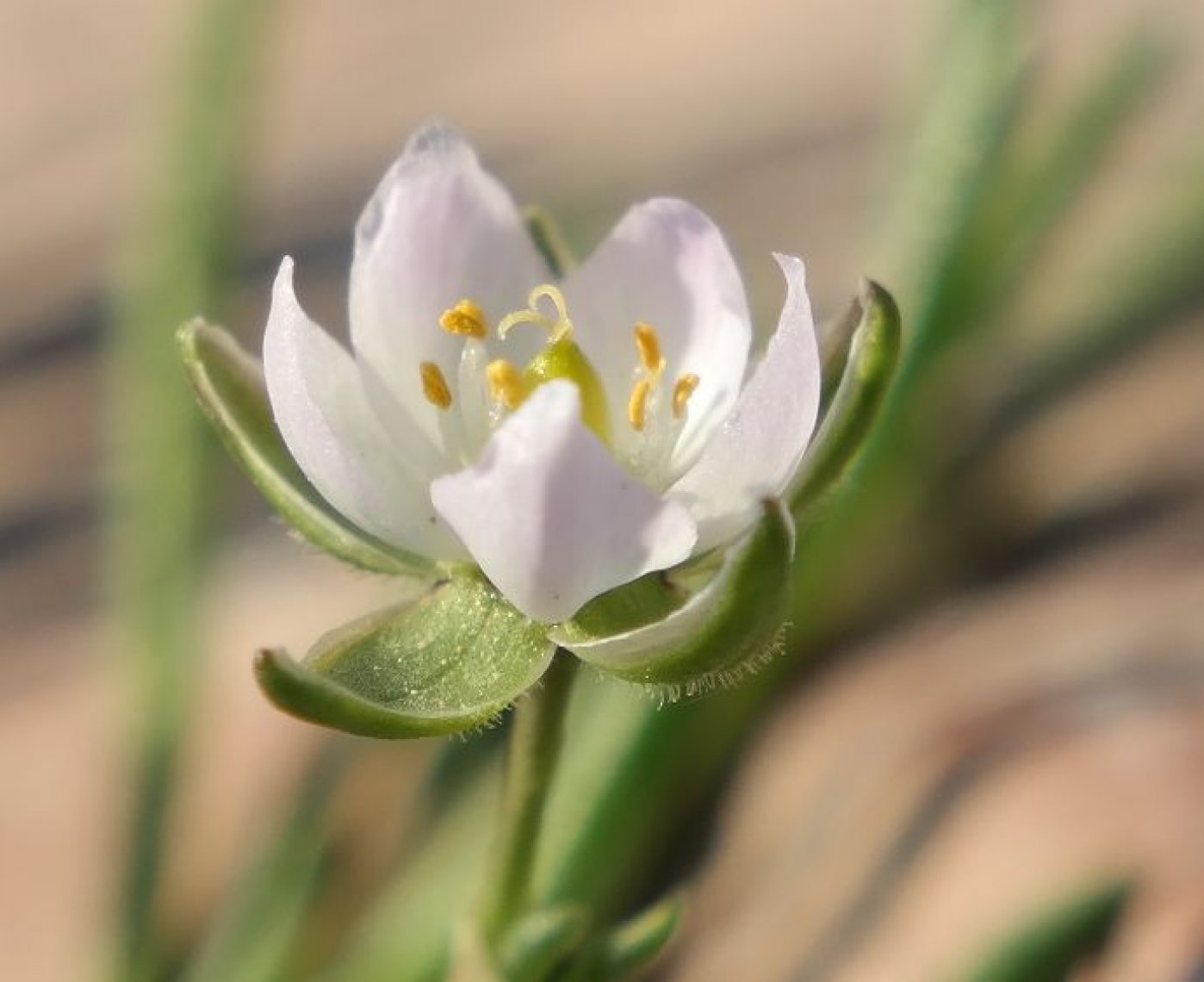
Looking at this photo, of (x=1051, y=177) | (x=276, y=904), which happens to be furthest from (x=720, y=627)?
(x=1051, y=177)

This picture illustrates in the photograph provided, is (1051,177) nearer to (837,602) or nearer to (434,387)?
(837,602)

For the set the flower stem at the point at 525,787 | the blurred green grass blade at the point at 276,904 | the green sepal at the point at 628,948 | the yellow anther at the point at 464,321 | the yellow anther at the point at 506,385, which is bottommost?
the blurred green grass blade at the point at 276,904

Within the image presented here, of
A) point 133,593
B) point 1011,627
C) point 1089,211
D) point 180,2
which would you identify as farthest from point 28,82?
point 1011,627

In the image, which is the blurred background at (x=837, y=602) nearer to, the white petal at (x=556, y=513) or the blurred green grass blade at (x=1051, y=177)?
the blurred green grass blade at (x=1051, y=177)

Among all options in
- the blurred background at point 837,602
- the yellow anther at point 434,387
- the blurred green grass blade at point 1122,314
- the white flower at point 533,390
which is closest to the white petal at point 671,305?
the white flower at point 533,390

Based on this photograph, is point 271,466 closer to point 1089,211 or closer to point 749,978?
point 749,978

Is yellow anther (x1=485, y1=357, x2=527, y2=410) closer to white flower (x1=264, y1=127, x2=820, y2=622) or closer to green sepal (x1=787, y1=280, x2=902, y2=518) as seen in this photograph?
white flower (x1=264, y1=127, x2=820, y2=622)

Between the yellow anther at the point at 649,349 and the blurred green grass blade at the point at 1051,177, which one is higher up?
the yellow anther at the point at 649,349
